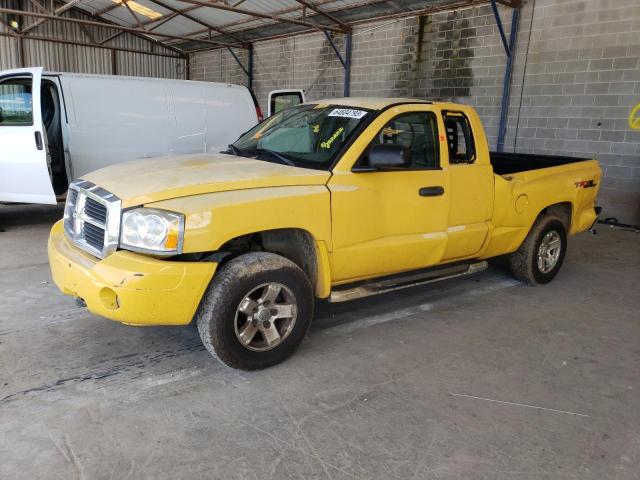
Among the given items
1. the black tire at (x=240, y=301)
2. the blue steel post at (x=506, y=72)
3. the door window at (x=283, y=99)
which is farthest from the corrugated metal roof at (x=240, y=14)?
the black tire at (x=240, y=301)

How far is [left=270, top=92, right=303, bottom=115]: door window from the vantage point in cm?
1063

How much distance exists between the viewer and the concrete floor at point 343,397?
2.63 meters

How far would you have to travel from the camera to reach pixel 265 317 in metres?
3.50

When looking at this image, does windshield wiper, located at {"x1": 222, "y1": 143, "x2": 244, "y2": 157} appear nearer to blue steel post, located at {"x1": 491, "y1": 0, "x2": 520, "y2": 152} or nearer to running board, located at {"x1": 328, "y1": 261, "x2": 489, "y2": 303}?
running board, located at {"x1": 328, "y1": 261, "x2": 489, "y2": 303}

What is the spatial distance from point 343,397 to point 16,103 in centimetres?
648

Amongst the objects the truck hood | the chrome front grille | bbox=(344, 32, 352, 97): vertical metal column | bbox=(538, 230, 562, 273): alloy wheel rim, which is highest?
bbox=(344, 32, 352, 97): vertical metal column

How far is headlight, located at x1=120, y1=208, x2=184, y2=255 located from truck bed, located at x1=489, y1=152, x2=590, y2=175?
4048mm

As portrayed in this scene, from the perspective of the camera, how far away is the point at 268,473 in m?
2.54

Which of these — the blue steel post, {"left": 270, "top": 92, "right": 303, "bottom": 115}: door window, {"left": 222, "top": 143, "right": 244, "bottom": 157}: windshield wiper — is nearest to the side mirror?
{"left": 222, "top": 143, "right": 244, "bottom": 157}: windshield wiper

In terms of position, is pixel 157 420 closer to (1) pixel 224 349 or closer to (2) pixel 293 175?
(1) pixel 224 349

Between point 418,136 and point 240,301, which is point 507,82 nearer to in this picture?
point 418,136

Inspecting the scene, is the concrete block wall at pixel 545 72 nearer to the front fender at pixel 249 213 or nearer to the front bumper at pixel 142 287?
the front fender at pixel 249 213

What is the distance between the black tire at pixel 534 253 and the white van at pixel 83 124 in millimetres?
5223

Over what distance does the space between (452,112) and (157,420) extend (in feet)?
11.5
